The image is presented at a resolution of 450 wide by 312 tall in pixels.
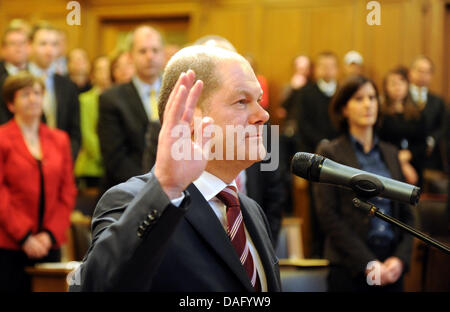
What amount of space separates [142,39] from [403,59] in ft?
17.1

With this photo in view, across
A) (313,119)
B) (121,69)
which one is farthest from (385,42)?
(121,69)

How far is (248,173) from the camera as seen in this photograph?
9.98 ft

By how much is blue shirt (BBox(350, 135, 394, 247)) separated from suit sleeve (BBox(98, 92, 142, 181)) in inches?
50.7

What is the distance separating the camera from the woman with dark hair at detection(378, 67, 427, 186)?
5.21 m

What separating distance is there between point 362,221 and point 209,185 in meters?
1.78

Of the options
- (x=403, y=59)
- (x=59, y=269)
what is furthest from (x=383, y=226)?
(x=403, y=59)

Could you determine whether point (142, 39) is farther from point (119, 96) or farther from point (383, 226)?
point (383, 226)

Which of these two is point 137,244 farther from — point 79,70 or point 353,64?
point 353,64

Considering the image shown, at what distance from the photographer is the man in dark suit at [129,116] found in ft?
12.3

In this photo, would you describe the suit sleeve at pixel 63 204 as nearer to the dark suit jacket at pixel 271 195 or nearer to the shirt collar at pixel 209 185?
the dark suit jacket at pixel 271 195

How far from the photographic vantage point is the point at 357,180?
1.41m

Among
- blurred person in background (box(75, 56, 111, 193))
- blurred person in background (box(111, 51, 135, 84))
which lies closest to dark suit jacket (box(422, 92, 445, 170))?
blurred person in background (box(111, 51, 135, 84))

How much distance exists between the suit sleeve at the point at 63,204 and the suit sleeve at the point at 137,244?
258 centimetres

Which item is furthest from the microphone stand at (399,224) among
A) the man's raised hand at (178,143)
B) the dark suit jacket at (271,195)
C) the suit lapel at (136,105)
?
the suit lapel at (136,105)
